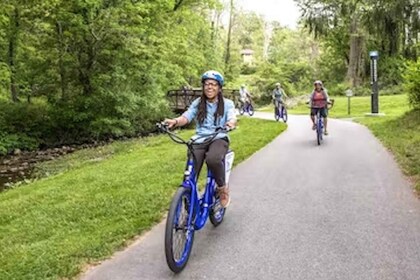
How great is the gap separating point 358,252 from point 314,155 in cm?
643

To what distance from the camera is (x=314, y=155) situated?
11227 mm

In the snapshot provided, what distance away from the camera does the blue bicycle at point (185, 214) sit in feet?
14.2

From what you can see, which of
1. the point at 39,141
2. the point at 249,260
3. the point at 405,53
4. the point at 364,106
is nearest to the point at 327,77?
the point at 405,53

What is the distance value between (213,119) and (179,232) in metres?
1.34

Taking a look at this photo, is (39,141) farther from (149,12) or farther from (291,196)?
(291,196)

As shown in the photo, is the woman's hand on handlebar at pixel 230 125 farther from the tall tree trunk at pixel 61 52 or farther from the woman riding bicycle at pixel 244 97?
the woman riding bicycle at pixel 244 97

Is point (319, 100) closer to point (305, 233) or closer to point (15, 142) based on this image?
point (305, 233)

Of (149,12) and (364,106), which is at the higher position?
(149,12)

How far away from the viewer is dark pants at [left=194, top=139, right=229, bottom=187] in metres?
5.02

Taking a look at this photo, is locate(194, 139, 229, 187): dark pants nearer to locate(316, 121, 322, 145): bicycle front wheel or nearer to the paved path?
the paved path

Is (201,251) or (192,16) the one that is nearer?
(201,251)

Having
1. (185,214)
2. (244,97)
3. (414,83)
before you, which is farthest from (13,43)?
(185,214)

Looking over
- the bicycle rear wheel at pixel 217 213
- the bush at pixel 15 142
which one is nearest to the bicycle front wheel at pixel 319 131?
the bicycle rear wheel at pixel 217 213

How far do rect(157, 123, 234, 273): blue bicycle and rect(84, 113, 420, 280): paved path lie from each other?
0.55 ft
